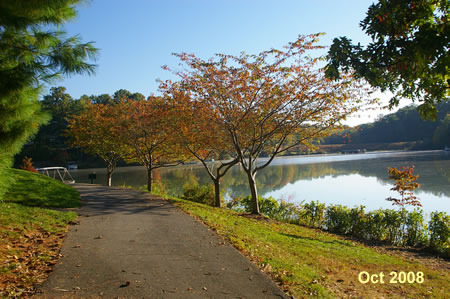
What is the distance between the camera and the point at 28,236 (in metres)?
6.78

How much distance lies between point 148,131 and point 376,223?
1289 centimetres

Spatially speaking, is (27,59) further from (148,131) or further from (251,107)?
(148,131)

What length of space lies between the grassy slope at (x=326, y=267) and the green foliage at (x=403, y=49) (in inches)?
127

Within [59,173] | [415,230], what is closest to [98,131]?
[59,173]

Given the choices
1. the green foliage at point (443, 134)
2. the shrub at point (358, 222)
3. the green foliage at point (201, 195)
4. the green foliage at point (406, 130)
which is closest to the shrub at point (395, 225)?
the shrub at point (358, 222)

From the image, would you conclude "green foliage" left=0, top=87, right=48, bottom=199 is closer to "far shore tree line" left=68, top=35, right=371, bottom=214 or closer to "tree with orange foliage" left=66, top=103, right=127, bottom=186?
"far shore tree line" left=68, top=35, right=371, bottom=214

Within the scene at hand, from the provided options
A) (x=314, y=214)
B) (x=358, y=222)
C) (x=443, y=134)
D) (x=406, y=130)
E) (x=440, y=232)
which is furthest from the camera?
(x=406, y=130)

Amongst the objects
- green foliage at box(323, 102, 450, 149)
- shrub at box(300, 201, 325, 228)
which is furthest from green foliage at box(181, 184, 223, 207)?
green foliage at box(323, 102, 450, 149)

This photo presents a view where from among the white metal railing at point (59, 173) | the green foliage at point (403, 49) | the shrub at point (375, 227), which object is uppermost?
the green foliage at point (403, 49)

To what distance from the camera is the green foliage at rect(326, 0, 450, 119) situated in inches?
177

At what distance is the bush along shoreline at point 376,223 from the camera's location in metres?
10.6

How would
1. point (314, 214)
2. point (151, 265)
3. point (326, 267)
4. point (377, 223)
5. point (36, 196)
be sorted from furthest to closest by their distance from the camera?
point (314, 214) < point (377, 223) < point (36, 196) < point (326, 267) < point (151, 265)

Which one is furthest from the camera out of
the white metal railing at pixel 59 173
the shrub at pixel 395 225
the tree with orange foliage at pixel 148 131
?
the white metal railing at pixel 59 173

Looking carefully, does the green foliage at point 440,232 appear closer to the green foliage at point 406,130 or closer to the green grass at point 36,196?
the green grass at point 36,196
